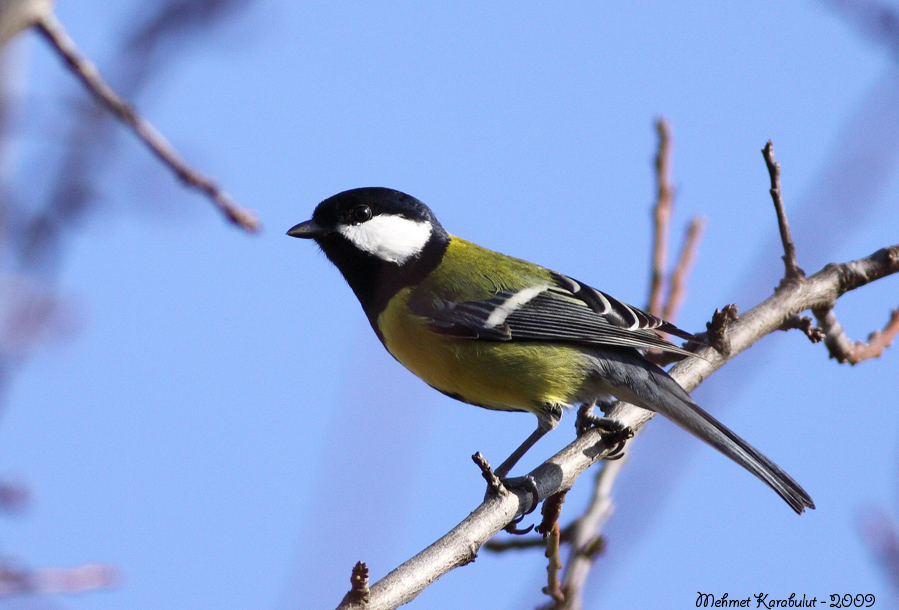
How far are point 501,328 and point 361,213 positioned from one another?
39.5 inches

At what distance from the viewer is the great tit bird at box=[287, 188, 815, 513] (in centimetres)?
333

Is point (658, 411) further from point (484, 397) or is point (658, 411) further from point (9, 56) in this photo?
point (9, 56)

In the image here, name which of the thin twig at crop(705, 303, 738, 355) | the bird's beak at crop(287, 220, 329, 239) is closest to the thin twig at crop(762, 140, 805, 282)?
the thin twig at crop(705, 303, 738, 355)

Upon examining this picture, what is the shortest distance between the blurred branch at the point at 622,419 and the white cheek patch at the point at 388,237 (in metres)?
1.32

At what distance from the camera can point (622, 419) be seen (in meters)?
Answer: 3.45

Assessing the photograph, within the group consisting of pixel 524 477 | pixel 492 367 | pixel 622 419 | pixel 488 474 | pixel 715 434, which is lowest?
pixel 488 474

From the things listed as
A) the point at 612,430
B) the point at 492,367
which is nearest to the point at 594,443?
the point at 612,430

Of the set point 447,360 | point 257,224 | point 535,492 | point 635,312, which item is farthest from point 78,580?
point 635,312

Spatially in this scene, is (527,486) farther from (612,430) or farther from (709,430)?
(709,430)

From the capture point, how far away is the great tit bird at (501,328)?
131 inches

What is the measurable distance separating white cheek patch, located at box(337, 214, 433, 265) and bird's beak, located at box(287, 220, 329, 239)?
0.09 meters

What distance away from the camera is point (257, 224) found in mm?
1295

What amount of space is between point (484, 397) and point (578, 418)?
0.46 m

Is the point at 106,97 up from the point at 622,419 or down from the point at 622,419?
down
